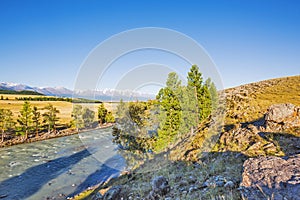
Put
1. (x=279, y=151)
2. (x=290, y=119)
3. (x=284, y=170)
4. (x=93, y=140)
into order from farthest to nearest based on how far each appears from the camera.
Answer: (x=93, y=140) < (x=290, y=119) < (x=279, y=151) < (x=284, y=170)

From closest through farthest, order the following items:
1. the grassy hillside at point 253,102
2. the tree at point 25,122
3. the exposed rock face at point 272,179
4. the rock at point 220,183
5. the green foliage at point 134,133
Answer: the exposed rock face at point 272,179
the rock at point 220,183
the grassy hillside at point 253,102
the green foliage at point 134,133
the tree at point 25,122

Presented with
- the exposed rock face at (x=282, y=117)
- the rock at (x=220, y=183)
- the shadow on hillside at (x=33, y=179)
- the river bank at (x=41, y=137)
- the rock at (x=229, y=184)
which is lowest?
the river bank at (x=41, y=137)

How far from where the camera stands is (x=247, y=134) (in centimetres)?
1052

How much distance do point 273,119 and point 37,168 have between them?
3149 centimetres

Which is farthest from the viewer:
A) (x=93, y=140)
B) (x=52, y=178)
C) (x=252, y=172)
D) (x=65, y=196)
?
(x=93, y=140)

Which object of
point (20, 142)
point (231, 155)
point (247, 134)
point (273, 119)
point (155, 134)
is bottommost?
point (20, 142)

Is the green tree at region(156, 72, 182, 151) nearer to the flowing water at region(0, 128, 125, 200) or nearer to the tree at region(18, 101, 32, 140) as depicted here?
the flowing water at region(0, 128, 125, 200)

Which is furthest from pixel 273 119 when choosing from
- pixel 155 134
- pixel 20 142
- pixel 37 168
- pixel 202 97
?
pixel 20 142

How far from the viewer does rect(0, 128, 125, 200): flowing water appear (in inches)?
877

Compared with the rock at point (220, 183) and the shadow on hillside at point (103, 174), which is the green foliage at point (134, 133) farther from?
the rock at point (220, 183)

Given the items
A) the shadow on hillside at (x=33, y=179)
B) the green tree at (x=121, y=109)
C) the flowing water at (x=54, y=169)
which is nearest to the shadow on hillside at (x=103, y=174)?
the flowing water at (x=54, y=169)

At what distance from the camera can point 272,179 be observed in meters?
3.79

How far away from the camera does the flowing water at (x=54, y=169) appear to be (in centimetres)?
2227

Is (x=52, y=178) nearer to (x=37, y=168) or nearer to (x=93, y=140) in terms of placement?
(x=37, y=168)
